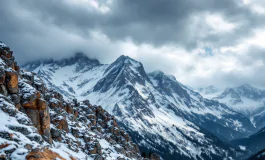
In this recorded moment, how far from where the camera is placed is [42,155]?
38.0 metres

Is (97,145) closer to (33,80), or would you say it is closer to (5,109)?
(33,80)

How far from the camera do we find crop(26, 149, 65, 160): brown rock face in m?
36.5

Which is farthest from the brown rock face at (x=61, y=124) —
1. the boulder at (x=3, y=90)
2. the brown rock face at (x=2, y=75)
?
the brown rock face at (x=2, y=75)

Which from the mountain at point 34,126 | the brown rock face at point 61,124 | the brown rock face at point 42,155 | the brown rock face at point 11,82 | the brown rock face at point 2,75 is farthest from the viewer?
the brown rock face at point 61,124

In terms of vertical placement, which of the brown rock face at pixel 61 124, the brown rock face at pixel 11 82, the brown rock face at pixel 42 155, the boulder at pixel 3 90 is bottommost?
the brown rock face at pixel 42 155

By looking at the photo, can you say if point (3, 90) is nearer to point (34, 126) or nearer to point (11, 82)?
point (11, 82)

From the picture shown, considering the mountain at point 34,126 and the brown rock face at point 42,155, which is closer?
the brown rock face at point 42,155

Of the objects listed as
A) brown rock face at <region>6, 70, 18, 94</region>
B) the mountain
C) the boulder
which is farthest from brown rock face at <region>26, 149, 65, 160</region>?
brown rock face at <region>6, 70, 18, 94</region>

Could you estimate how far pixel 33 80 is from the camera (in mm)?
82125

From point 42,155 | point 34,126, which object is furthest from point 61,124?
point 42,155

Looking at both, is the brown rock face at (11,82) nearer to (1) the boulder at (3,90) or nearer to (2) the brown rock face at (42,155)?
(1) the boulder at (3,90)

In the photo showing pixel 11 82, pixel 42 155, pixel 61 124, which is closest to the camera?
pixel 42 155

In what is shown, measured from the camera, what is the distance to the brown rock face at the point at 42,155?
36.5 metres

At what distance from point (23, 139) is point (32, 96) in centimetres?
2055
